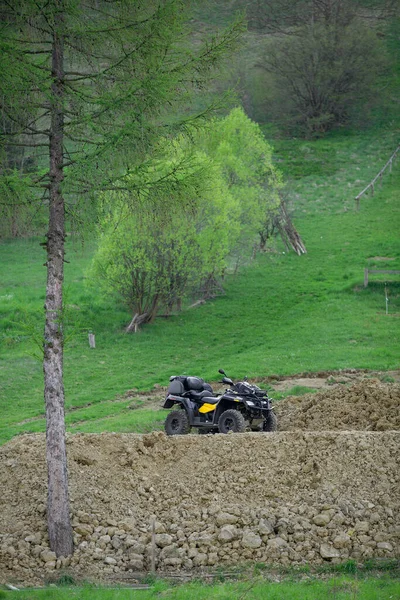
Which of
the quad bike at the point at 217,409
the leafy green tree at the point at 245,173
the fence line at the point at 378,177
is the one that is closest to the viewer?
the quad bike at the point at 217,409

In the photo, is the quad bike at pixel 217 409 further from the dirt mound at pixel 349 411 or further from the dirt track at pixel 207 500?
the dirt track at pixel 207 500

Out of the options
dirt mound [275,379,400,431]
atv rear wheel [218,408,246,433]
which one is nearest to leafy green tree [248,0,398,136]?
dirt mound [275,379,400,431]

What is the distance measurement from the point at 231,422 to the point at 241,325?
558 inches

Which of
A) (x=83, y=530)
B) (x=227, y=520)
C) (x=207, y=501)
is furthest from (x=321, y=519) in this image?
(x=83, y=530)

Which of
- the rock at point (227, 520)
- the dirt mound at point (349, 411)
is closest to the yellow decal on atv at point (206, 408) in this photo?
the dirt mound at point (349, 411)

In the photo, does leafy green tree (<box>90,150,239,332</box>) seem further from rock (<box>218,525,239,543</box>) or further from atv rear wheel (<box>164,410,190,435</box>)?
rock (<box>218,525,239,543</box>)

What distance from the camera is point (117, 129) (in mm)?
11562

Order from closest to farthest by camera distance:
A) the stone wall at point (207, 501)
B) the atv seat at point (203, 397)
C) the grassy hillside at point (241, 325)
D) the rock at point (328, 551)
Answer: the rock at point (328, 551) → the stone wall at point (207, 501) → the atv seat at point (203, 397) → the grassy hillside at point (241, 325)

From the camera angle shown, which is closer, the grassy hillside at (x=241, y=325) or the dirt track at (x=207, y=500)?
the dirt track at (x=207, y=500)

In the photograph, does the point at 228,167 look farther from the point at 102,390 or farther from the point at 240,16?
the point at 240,16

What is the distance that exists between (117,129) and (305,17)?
68965 millimetres

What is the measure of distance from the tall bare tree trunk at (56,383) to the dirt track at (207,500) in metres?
0.41

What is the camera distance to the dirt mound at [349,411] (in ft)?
54.0

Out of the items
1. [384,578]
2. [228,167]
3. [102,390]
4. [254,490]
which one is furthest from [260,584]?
[228,167]
